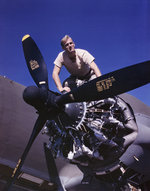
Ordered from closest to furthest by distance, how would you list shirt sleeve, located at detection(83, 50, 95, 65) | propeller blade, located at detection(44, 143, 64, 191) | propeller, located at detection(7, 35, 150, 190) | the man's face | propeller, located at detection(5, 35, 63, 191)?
propeller, located at detection(7, 35, 150, 190) → propeller, located at detection(5, 35, 63, 191) → the man's face → shirt sleeve, located at detection(83, 50, 95, 65) → propeller blade, located at detection(44, 143, 64, 191)

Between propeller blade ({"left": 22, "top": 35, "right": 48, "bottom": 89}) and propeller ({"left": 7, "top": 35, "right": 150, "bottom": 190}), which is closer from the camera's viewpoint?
propeller ({"left": 7, "top": 35, "right": 150, "bottom": 190})

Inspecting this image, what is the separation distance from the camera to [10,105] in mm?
5953

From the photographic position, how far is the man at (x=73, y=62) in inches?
215

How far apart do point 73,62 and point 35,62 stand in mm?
1146

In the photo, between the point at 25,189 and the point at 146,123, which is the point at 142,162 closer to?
the point at 146,123

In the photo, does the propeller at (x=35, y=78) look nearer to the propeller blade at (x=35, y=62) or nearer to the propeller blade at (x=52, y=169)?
the propeller blade at (x=35, y=62)

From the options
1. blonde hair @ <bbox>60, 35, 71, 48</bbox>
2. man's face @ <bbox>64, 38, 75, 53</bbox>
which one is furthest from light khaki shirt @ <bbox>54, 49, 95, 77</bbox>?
blonde hair @ <bbox>60, 35, 71, 48</bbox>

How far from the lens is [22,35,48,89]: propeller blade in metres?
5.47

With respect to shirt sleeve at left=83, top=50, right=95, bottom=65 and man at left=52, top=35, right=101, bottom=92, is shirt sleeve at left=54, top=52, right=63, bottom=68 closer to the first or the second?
man at left=52, top=35, right=101, bottom=92

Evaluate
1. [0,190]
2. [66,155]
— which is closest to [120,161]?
[66,155]

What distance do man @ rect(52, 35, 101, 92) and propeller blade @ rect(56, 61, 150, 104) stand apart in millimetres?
955

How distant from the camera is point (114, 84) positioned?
4.44m

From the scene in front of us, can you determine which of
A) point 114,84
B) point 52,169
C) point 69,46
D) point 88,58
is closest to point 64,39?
point 69,46

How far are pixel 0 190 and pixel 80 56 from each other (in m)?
4.95
